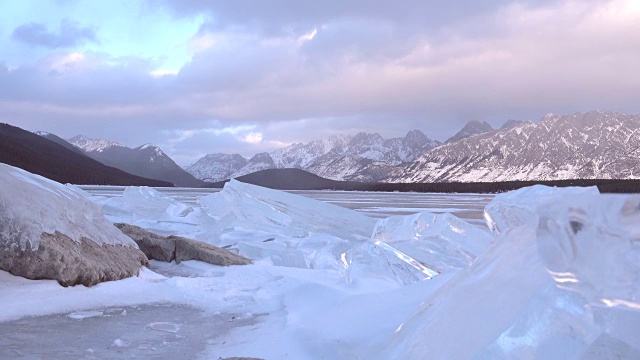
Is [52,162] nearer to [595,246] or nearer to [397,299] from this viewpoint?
[397,299]

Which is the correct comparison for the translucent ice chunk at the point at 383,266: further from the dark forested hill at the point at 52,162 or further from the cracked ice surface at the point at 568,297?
the dark forested hill at the point at 52,162

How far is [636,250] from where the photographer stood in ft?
8.43

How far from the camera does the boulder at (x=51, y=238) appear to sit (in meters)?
6.00

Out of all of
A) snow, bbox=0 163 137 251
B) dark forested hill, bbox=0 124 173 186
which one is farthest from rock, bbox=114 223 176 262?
dark forested hill, bbox=0 124 173 186

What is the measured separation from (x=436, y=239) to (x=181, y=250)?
165 inches

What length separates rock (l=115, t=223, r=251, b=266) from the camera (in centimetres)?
862

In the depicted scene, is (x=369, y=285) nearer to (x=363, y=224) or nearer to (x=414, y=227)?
(x=414, y=227)

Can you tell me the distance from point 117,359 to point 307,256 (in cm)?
613

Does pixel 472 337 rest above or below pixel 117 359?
above

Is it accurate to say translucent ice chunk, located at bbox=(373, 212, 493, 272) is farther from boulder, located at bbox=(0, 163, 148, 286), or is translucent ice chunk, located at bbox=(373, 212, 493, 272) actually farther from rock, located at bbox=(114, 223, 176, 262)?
boulder, located at bbox=(0, 163, 148, 286)

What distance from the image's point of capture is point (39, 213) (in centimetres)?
633

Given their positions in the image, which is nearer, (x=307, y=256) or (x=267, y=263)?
(x=267, y=263)

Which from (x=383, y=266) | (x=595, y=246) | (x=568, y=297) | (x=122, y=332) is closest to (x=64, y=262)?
(x=122, y=332)

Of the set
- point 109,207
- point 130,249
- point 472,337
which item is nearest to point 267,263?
point 130,249
